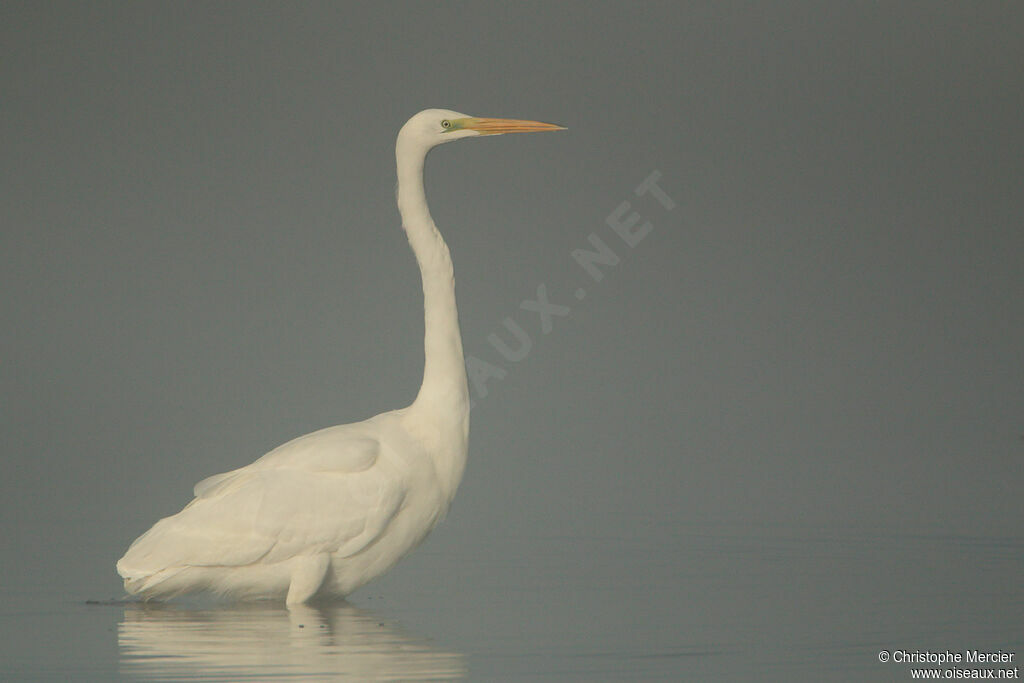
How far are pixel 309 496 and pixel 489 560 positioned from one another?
1299mm

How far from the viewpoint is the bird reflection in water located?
5.23 metres

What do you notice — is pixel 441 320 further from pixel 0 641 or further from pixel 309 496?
pixel 0 641

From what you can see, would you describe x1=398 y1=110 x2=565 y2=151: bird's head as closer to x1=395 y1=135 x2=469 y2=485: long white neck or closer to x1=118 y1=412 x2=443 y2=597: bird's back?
x1=395 y1=135 x2=469 y2=485: long white neck

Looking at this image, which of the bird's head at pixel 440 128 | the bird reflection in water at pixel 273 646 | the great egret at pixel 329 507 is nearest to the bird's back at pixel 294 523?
the great egret at pixel 329 507

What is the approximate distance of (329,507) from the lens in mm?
6262

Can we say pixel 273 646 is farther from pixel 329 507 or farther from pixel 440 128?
pixel 440 128

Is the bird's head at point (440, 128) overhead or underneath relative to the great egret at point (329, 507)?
overhead

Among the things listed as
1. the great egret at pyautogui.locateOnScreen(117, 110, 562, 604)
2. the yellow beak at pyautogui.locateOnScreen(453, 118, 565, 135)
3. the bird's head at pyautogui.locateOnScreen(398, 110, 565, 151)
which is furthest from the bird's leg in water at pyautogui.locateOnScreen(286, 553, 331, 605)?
the yellow beak at pyautogui.locateOnScreen(453, 118, 565, 135)

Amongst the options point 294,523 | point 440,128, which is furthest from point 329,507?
point 440,128

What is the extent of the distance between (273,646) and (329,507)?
0.77 meters

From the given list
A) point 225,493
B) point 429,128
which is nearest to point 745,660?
point 225,493

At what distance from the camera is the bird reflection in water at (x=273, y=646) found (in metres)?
5.23

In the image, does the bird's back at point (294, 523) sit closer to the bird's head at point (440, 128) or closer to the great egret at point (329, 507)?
the great egret at point (329, 507)

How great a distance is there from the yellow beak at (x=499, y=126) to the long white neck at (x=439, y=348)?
1.09 ft
